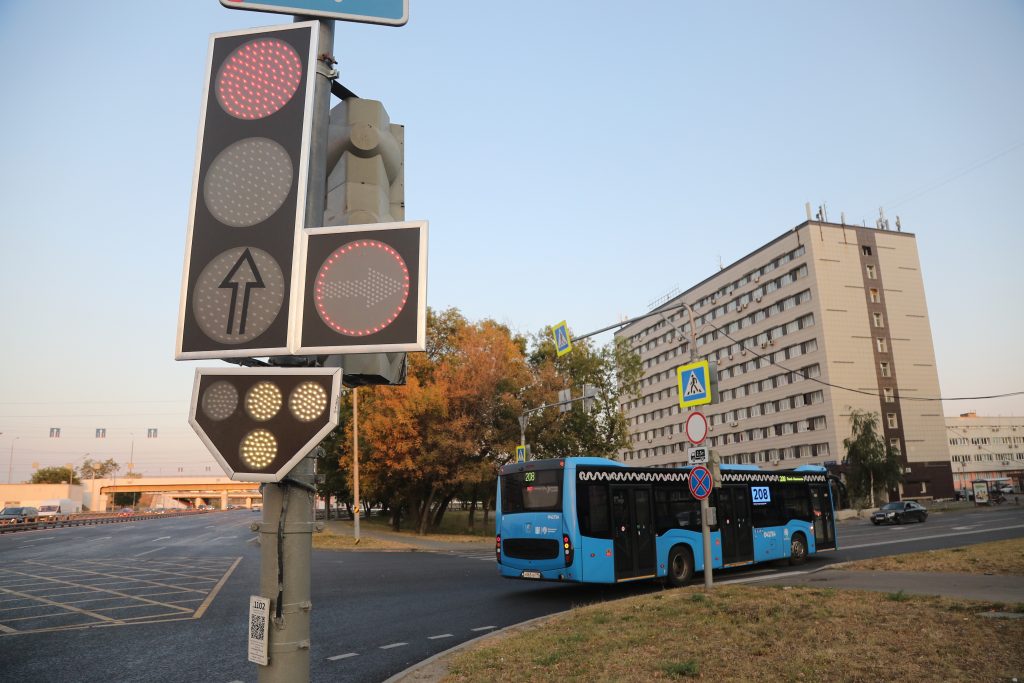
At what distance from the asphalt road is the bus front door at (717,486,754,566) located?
22.3 inches

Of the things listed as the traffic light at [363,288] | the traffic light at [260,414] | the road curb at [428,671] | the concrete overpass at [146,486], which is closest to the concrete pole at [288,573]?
the traffic light at [260,414]

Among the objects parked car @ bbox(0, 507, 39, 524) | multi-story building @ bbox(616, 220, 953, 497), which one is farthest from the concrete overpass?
multi-story building @ bbox(616, 220, 953, 497)

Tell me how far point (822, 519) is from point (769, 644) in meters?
14.6

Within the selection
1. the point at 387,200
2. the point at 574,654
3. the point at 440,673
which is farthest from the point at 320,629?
the point at 387,200

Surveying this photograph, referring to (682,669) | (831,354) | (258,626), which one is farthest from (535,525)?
(831,354)

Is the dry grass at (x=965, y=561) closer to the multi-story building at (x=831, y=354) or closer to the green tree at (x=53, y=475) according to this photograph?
the multi-story building at (x=831, y=354)

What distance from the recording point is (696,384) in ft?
45.1

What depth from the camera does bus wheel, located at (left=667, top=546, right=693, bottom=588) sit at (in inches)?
580

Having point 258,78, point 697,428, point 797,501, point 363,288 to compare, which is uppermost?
point 258,78

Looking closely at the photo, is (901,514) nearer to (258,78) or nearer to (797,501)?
(797,501)

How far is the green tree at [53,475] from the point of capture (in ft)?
442

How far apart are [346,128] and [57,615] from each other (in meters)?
12.3

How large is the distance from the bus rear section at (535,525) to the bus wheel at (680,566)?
288 centimetres

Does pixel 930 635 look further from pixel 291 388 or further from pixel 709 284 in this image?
Answer: pixel 709 284
